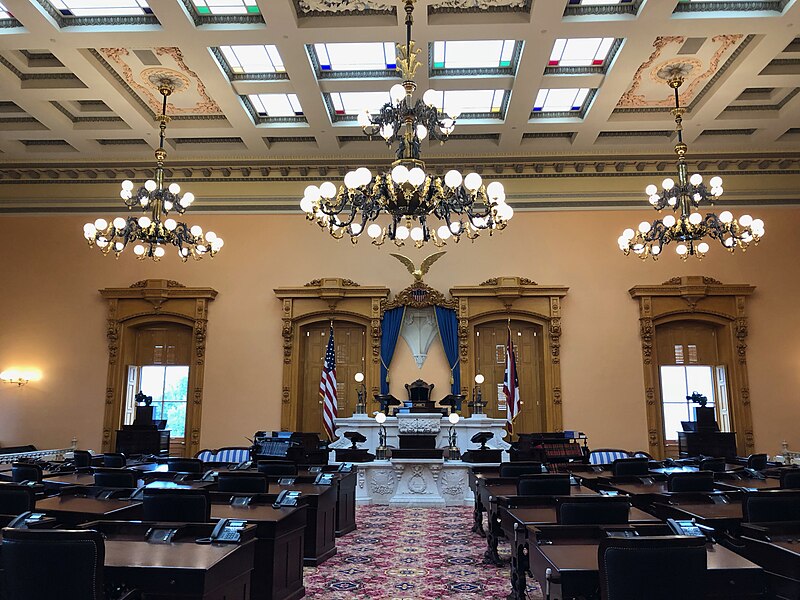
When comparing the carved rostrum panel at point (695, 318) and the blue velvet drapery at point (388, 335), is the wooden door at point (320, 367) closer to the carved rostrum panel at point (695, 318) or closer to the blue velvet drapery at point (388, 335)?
the blue velvet drapery at point (388, 335)

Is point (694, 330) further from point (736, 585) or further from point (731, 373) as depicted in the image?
point (736, 585)

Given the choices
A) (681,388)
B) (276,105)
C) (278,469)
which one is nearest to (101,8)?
(276,105)

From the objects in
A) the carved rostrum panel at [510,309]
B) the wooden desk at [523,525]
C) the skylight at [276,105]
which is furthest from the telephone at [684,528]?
the skylight at [276,105]

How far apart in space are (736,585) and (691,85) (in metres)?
10.2

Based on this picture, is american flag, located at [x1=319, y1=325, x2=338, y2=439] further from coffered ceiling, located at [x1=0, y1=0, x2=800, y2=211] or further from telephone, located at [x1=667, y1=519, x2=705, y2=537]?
telephone, located at [x1=667, y1=519, x2=705, y2=537]

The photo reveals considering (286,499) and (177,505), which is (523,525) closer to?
(286,499)

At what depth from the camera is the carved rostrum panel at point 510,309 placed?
12719 millimetres

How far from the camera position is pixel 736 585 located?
9.55 ft

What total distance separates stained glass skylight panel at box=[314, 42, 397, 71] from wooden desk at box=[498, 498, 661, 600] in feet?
25.4

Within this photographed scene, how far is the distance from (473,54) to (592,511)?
8318 millimetres

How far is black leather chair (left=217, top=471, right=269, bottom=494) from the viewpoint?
17.6 feet

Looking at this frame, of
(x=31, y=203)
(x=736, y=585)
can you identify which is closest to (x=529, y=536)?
(x=736, y=585)

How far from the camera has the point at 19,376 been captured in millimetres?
13172

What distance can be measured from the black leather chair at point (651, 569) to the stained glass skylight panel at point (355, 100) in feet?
32.0
